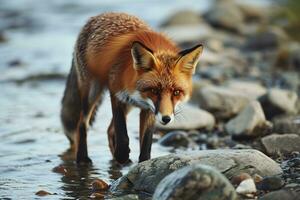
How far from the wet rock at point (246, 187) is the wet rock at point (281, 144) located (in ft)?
5.26

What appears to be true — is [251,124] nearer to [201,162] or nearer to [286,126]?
[286,126]

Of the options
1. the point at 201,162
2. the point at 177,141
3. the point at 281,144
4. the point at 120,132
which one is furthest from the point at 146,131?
the point at 177,141

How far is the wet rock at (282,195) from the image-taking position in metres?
5.28

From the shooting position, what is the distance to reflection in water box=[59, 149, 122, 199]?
6.46 meters

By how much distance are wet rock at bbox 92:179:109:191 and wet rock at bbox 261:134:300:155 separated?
6.42ft

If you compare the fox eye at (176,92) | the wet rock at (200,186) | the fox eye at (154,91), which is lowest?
the wet rock at (200,186)

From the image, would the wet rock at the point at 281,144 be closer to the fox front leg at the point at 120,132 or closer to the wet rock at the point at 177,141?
the wet rock at the point at 177,141

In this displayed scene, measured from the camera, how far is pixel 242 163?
6.03 metres

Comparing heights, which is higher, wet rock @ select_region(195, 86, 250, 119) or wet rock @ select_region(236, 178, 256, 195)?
wet rock @ select_region(236, 178, 256, 195)

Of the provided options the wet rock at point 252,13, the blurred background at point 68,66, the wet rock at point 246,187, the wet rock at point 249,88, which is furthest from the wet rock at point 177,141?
the wet rock at point 252,13

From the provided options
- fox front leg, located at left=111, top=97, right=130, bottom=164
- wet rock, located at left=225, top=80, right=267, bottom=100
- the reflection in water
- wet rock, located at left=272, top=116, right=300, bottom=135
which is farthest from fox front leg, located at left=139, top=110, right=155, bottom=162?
wet rock, located at left=225, top=80, right=267, bottom=100

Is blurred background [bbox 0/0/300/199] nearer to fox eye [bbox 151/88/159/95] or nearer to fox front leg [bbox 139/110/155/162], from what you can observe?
fox front leg [bbox 139/110/155/162]

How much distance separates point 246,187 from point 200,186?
720mm

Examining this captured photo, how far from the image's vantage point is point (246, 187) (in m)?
5.63
